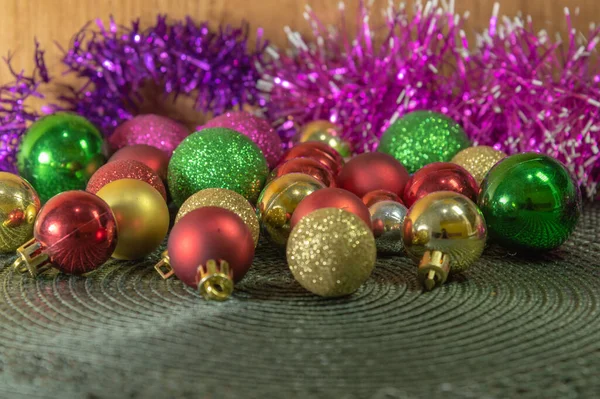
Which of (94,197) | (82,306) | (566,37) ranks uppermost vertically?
(566,37)

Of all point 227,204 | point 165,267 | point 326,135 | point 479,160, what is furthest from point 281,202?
point 326,135

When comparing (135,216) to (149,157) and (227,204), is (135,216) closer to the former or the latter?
(227,204)

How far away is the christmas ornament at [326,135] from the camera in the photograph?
Result: 1452 mm

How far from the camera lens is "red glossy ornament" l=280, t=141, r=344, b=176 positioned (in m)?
1.23

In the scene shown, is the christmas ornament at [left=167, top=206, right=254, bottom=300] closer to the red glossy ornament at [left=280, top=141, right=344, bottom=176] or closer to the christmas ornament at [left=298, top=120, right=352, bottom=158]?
the red glossy ornament at [left=280, top=141, right=344, bottom=176]

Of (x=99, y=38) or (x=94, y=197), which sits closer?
(x=94, y=197)

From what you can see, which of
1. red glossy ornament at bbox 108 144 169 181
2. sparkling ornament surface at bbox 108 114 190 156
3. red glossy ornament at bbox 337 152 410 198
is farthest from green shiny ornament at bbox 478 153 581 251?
sparkling ornament surface at bbox 108 114 190 156

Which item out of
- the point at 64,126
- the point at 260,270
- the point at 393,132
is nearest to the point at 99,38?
the point at 64,126

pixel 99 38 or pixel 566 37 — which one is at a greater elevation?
pixel 566 37

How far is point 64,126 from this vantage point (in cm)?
130

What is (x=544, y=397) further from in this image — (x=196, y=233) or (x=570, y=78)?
(x=570, y=78)

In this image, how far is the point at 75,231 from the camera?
88 centimetres

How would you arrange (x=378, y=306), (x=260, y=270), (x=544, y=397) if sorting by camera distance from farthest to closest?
(x=260, y=270) → (x=378, y=306) → (x=544, y=397)

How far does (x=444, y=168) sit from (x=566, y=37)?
0.75m
